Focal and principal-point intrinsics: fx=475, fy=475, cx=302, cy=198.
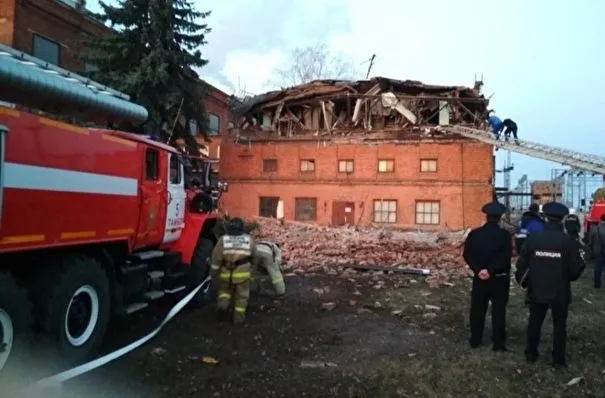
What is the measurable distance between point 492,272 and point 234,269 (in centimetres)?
360

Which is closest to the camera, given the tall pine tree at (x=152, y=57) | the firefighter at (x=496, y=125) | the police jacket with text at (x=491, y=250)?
the police jacket with text at (x=491, y=250)

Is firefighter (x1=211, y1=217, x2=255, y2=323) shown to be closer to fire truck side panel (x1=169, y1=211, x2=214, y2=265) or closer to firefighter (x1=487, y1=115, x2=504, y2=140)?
fire truck side panel (x1=169, y1=211, x2=214, y2=265)

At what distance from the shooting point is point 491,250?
6.14m

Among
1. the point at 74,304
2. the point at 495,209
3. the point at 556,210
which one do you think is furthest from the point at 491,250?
the point at 74,304

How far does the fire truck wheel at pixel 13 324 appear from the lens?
13.8 ft

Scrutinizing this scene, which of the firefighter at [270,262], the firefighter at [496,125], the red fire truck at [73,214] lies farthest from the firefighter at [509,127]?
the red fire truck at [73,214]

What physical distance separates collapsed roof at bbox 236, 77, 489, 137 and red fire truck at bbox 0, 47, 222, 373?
70.4ft

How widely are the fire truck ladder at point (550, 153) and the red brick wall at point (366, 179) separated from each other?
1.07m

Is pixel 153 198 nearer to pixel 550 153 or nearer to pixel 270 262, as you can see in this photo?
pixel 270 262

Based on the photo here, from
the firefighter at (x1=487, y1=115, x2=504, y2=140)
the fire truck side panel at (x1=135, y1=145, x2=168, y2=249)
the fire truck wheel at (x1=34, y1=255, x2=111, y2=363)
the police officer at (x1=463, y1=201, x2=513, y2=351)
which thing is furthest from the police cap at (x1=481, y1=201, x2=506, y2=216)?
the firefighter at (x1=487, y1=115, x2=504, y2=140)

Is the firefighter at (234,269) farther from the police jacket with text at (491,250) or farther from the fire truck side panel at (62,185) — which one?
the police jacket with text at (491,250)

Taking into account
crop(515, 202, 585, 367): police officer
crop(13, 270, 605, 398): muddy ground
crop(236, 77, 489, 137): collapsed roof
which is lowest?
crop(13, 270, 605, 398): muddy ground

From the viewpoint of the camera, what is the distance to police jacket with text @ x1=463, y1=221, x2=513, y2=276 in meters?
6.12

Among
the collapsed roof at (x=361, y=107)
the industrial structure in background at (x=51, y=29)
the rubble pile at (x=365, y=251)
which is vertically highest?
the industrial structure in background at (x=51, y=29)
